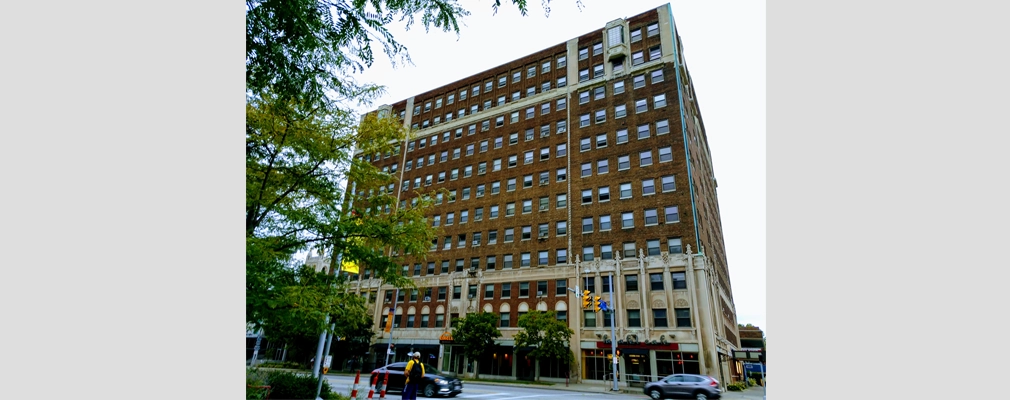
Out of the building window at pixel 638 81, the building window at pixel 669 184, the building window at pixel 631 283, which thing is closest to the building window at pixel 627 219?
the building window at pixel 669 184

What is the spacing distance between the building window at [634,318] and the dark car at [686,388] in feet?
38.8

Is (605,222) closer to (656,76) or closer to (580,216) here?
(580,216)

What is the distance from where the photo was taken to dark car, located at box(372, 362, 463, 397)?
18.2 metres

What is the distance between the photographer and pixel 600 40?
1940 inches

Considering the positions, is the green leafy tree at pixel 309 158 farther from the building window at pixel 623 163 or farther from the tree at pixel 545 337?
the building window at pixel 623 163

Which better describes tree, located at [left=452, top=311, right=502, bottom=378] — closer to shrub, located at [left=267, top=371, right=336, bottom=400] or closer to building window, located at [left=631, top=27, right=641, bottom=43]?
shrub, located at [left=267, top=371, right=336, bottom=400]

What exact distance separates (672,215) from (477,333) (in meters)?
18.1

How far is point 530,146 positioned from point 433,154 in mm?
13563

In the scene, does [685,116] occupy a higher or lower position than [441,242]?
higher

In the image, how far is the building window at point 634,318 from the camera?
34.8 metres

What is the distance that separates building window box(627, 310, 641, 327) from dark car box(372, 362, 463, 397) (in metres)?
19.1

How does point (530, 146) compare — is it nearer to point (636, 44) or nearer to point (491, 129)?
point (491, 129)

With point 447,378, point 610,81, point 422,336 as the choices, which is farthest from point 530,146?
point 447,378

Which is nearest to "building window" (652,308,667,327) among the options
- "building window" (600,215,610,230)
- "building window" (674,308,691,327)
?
"building window" (674,308,691,327)
